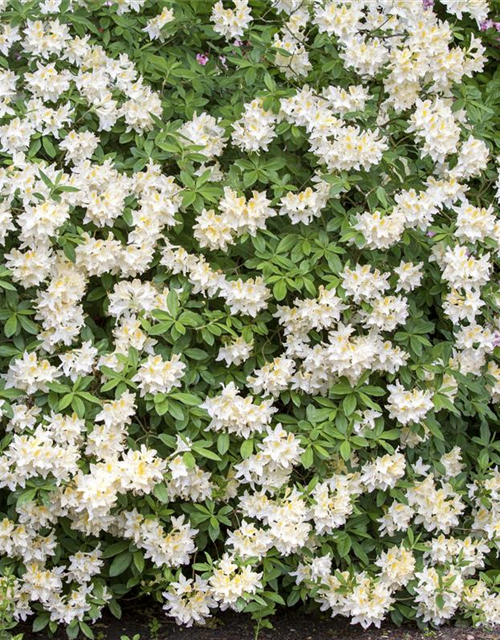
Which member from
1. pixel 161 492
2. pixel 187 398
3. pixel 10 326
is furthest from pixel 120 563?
pixel 10 326

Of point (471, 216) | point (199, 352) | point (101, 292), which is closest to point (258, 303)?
point (199, 352)

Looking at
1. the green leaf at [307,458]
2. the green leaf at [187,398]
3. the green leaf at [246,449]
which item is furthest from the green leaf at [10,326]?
the green leaf at [307,458]

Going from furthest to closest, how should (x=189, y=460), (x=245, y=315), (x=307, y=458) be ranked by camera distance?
(x=245, y=315)
(x=307, y=458)
(x=189, y=460)

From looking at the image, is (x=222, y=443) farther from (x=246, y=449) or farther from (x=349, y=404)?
(x=349, y=404)

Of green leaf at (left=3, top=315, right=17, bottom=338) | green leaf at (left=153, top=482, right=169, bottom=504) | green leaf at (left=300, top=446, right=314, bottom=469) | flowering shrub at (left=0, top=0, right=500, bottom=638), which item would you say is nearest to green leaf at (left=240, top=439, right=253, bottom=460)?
flowering shrub at (left=0, top=0, right=500, bottom=638)

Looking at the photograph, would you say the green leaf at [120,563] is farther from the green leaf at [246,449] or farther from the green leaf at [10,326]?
the green leaf at [10,326]

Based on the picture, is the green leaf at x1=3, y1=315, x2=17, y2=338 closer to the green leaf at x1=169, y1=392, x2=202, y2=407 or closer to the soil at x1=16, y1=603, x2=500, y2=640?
the green leaf at x1=169, y1=392, x2=202, y2=407
